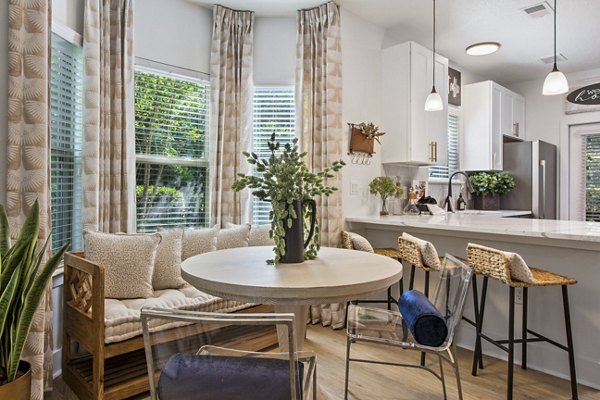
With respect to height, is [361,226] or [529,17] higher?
[529,17]

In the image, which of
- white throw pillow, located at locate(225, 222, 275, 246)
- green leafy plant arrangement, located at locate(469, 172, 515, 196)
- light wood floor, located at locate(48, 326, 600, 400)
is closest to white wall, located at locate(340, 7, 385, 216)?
white throw pillow, located at locate(225, 222, 275, 246)

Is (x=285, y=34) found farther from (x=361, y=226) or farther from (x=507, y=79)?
(x=507, y=79)

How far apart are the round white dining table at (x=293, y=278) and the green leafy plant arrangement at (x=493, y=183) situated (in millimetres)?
3777

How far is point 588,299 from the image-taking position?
2277 mm

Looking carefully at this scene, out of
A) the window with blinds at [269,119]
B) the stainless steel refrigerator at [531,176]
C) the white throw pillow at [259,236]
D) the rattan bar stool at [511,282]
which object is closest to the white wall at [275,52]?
the window with blinds at [269,119]

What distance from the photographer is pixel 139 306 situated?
2.26 m

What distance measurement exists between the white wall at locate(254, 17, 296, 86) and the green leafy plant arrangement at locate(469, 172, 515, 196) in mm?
2956

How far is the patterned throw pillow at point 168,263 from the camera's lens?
8.63 feet

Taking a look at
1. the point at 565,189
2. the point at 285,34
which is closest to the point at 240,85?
the point at 285,34

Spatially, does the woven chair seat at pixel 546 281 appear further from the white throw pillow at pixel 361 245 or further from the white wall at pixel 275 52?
the white wall at pixel 275 52

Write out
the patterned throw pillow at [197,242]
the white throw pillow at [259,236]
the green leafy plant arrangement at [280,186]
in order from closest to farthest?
the green leafy plant arrangement at [280,186] < the patterned throw pillow at [197,242] < the white throw pillow at [259,236]

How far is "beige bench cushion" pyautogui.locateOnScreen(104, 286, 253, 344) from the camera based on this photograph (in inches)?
79.4

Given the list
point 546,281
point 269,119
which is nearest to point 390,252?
point 546,281

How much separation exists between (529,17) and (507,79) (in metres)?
2.16
